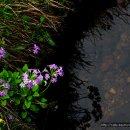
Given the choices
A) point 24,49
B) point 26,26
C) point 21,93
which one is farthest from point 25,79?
point 26,26

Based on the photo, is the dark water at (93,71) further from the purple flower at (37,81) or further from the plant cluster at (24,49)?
the purple flower at (37,81)

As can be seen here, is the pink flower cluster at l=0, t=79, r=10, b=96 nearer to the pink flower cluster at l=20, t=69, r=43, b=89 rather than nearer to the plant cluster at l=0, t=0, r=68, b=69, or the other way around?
the pink flower cluster at l=20, t=69, r=43, b=89

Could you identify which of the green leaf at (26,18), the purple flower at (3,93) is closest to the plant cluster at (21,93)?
the purple flower at (3,93)

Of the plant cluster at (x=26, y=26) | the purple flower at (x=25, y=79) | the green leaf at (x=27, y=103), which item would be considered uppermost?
the plant cluster at (x=26, y=26)

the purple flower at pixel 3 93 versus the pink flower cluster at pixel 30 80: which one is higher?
the pink flower cluster at pixel 30 80

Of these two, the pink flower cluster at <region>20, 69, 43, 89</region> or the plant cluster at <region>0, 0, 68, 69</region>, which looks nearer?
the pink flower cluster at <region>20, 69, 43, 89</region>

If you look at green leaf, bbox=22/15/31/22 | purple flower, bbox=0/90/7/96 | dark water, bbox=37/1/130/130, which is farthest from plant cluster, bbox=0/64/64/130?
green leaf, bbox=22/15/31/22

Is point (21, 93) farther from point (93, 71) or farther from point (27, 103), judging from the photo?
point (93, 71)

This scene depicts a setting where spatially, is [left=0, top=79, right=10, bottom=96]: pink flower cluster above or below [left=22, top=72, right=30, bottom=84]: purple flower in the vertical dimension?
below

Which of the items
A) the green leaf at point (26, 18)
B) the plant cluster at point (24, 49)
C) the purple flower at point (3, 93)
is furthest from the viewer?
the green leaf at point (26, 18)
